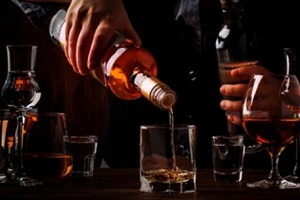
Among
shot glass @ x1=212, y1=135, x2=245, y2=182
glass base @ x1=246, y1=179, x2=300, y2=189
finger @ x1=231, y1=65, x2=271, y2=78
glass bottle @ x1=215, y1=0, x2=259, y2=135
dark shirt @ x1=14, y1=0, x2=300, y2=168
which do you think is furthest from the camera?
dark shirt @ x1=14, y1=0, x2=300, y2=168

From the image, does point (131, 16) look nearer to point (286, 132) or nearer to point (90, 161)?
point (90, 161)

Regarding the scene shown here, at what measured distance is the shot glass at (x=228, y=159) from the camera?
52.8 inches

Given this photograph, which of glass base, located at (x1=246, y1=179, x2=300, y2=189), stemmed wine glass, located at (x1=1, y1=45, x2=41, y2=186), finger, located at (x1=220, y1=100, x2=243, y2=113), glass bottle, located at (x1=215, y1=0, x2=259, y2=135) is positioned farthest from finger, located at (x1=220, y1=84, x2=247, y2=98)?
stemmed wine glass, located at (x1=1, y1=45, x2=41, y2=186)

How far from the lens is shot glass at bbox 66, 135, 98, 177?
1.42m

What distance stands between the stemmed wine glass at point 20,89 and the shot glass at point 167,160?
255 millimetres

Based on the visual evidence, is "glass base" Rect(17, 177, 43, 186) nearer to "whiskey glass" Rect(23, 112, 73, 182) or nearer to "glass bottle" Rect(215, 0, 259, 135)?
"whiskey glass" Rect(23, 112, 73, 182)

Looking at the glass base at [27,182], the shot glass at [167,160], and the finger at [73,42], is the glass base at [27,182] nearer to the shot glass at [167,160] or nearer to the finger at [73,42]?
the shot glass at [167,160]

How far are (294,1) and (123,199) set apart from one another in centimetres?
124

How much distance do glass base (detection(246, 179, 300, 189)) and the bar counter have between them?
0.02 metres

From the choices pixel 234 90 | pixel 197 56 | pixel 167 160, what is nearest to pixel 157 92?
pixel 167 160

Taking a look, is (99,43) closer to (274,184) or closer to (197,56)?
(274,184)

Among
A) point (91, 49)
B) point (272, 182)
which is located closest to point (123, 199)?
point (272, 182)

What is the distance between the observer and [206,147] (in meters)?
2.26

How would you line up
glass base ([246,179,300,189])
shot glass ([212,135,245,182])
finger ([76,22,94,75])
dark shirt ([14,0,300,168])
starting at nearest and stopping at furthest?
glass base ([246,179,300,189]) < shot glass ([212,135,245,182]) < finger ([76,22,94,75]) < dark shirt ([14,0,300,168])
